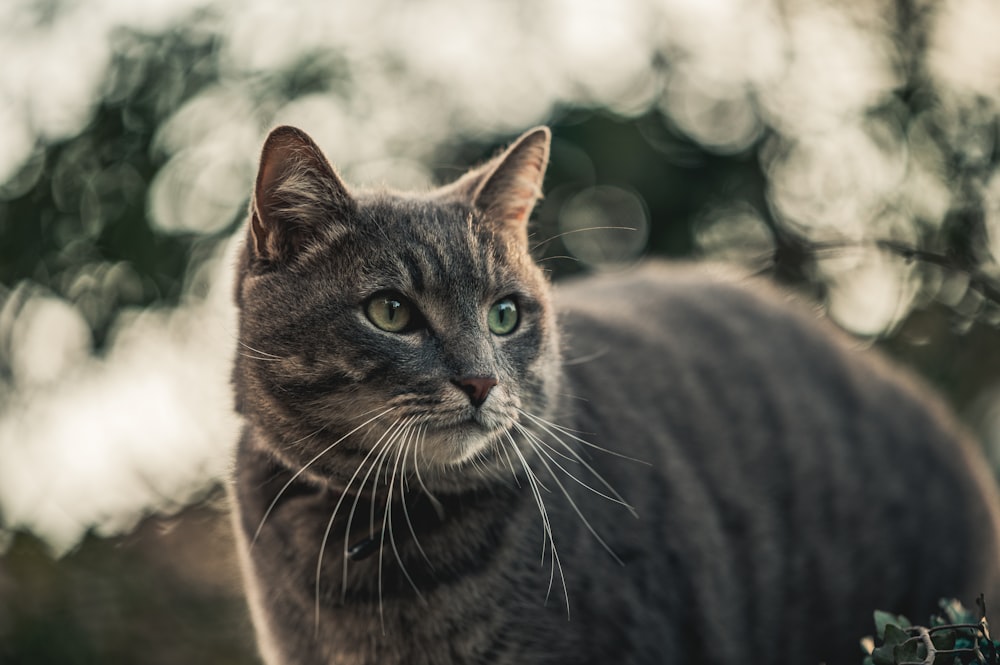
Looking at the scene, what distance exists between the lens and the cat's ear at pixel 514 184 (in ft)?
7.05

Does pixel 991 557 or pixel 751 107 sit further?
pixel 751 107

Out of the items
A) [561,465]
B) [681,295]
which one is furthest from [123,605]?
[681,295]

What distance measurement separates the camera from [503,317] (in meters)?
Answer: 2.02

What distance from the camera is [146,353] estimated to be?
10.9 ft

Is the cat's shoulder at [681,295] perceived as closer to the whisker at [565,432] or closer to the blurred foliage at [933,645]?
the whisker at [565,432]

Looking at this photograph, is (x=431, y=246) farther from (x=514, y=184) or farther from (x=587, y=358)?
(x=587, y=358)

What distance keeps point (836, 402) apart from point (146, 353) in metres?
2.38

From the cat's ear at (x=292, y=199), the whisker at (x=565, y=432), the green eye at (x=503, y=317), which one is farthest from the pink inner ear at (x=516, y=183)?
the whisker at (x=565, y=432)

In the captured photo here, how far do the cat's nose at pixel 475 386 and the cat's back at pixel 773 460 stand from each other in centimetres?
52

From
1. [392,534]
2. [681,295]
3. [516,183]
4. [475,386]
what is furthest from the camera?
[681,295]

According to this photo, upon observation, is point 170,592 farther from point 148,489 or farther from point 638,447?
point 638,447

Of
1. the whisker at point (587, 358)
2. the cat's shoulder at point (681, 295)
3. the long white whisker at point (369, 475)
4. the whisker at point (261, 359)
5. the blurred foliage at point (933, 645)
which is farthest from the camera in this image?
the cat's shoulder at point (681, 295)

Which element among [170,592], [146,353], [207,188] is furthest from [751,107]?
[170,592]

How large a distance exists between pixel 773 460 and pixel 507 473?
0.98 m
